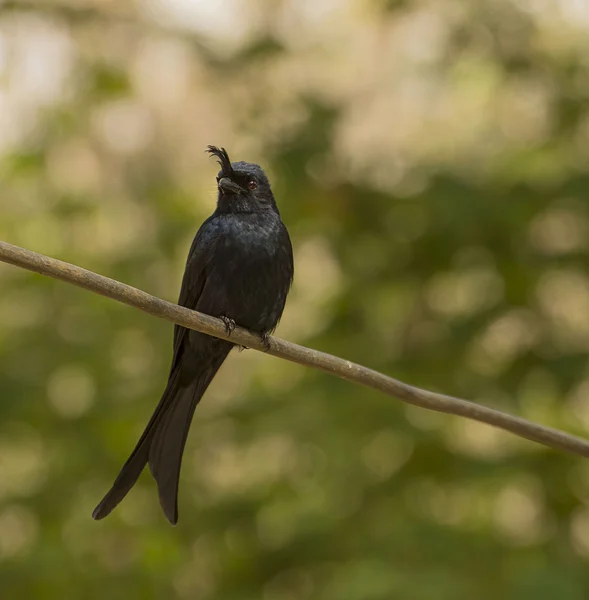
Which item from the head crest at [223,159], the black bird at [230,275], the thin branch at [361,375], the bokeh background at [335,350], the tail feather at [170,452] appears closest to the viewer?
the thin branch at [361,375]

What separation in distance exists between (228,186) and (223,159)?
12 cm

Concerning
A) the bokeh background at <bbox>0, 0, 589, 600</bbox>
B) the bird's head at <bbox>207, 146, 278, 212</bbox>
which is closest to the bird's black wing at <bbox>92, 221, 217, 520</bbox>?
the bird's head at <bbox>207, 146, 278, 212</bbox>

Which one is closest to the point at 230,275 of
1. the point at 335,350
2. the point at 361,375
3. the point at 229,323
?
the point at 229,323

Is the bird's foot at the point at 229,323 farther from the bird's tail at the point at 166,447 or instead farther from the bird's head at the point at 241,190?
the bird's head at the point at 241,190

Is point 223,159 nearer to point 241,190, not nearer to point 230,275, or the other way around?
point 241,190

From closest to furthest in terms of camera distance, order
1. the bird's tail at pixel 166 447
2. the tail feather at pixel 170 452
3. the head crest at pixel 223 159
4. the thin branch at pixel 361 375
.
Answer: the thin branch at pixel 361 375 < the bird's tail at pixel 166 447 < the tail feather at pixel 170 452 < the head crest at pixel 223 159

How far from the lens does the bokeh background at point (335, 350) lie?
17.5 feet

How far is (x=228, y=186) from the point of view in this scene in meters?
3.41

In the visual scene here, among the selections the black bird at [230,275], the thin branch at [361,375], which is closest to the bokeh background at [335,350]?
the black bird at [230,275]

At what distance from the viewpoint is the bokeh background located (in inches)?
210

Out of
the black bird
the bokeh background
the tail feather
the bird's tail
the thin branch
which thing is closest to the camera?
the thin branch

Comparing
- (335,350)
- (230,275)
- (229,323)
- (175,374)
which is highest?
(230,275)

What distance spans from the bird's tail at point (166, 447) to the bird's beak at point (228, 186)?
713mm

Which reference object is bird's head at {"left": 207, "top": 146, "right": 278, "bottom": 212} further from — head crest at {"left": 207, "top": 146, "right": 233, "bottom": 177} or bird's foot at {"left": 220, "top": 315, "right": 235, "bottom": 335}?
bird's foot at {"left": 220, "top": 315, "right": 235, "bottom": 335}
